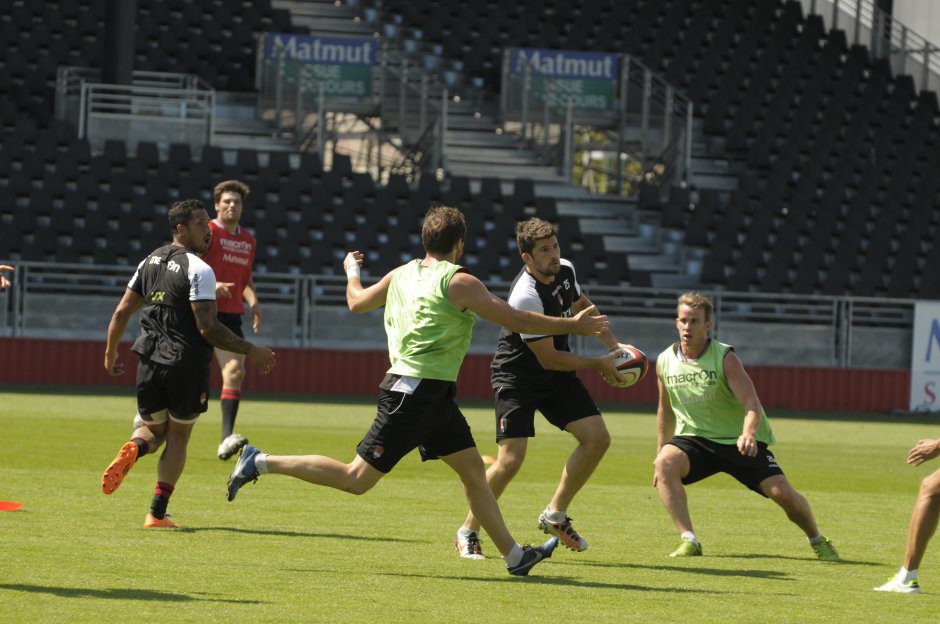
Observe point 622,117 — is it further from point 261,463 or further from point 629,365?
point 261,463

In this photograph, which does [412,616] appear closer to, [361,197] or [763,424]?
[763,424]

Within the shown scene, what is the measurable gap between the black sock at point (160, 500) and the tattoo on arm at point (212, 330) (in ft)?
3.03

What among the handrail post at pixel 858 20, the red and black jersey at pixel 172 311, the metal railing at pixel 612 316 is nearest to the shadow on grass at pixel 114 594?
the red and black jersey at pixel 172 311

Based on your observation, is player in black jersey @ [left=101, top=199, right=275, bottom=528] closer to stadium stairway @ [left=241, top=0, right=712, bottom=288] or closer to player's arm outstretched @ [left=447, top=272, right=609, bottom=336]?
player's arm outstretched @ [left=447, top=272, right=609, bottom=336]

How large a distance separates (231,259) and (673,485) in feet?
19.1

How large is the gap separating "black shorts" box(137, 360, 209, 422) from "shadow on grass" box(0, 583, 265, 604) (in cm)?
242

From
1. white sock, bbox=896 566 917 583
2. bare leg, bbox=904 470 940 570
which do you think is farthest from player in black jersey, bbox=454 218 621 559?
bare leg, bbox=904 470 940 570

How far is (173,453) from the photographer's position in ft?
30.2

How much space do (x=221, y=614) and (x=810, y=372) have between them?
1990 centimetres

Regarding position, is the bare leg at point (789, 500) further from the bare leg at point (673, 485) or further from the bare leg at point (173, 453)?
the bare leg at point (173, 453)

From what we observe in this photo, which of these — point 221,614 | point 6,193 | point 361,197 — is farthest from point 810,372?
point 221,614

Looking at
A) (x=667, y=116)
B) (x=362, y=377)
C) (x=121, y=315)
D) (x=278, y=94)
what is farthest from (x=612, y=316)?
(x=121, y=315)

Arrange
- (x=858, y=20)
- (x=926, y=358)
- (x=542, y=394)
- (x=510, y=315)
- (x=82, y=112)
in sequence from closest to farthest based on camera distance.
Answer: (x=510, y=315)
(x=542, y=394)
(x=926, y=358)
(x=82, y=112)
(x=858, y=20)

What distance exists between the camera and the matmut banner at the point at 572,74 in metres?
31.6
